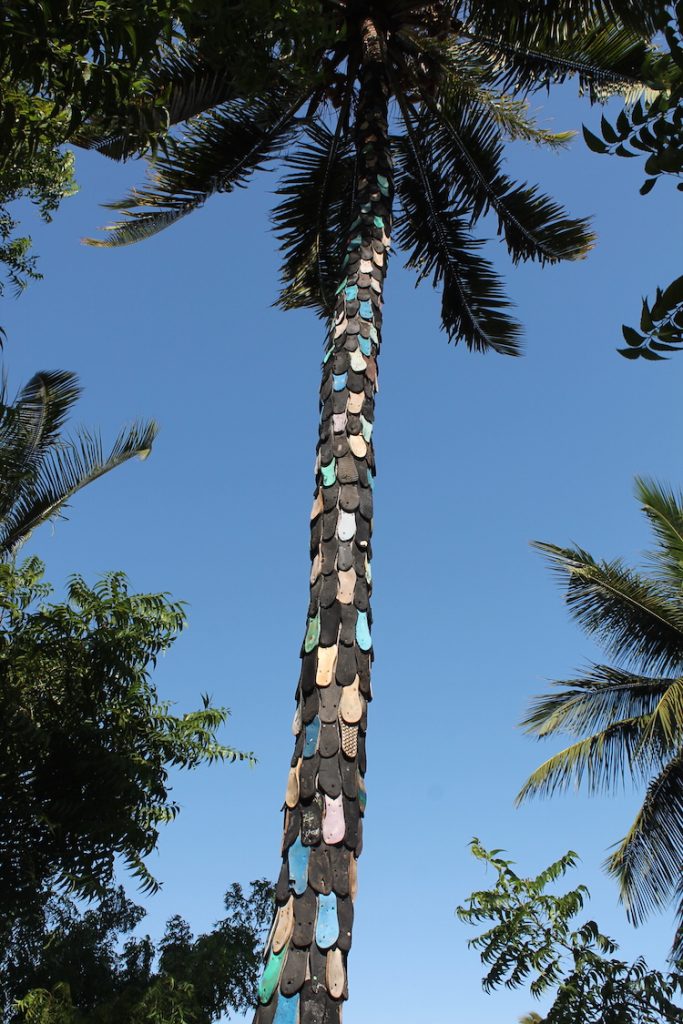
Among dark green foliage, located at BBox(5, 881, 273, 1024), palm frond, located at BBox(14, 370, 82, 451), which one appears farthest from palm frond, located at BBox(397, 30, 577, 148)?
dark green foliage, located at BBox(5, 881, 273, 1024)

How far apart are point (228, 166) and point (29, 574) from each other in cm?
443

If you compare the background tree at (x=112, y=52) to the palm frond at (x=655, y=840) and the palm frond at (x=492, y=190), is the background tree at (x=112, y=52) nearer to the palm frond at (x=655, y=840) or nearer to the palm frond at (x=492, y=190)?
the palm frond at (x=492, y=190)

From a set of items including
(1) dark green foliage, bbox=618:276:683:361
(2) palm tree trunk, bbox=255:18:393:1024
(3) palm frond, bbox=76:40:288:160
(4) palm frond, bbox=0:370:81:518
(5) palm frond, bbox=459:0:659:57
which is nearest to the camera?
(1) dark green foliage, bbox=618:276:683:361

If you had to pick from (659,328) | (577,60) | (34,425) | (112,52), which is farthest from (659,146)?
(34,425)

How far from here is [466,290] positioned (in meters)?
9.34

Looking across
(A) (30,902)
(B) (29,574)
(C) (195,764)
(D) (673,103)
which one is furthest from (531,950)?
(D) (673,103)

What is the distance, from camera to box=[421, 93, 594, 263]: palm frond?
8594 mm

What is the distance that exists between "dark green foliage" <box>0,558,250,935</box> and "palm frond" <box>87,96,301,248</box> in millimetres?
3709

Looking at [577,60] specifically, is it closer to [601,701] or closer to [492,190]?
[492,190]

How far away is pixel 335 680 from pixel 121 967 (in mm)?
10596

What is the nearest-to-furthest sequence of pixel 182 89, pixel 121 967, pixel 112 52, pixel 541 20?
pixel 112 52
pixel 541 20
pixel 182 89
pixel 121 967

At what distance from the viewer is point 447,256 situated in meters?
9.27

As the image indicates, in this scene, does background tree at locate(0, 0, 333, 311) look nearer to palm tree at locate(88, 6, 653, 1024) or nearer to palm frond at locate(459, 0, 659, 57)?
palm tree at locate(88, 6, 653, 1024)

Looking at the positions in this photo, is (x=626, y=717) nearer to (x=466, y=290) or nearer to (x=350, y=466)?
(x=466, y=290)
